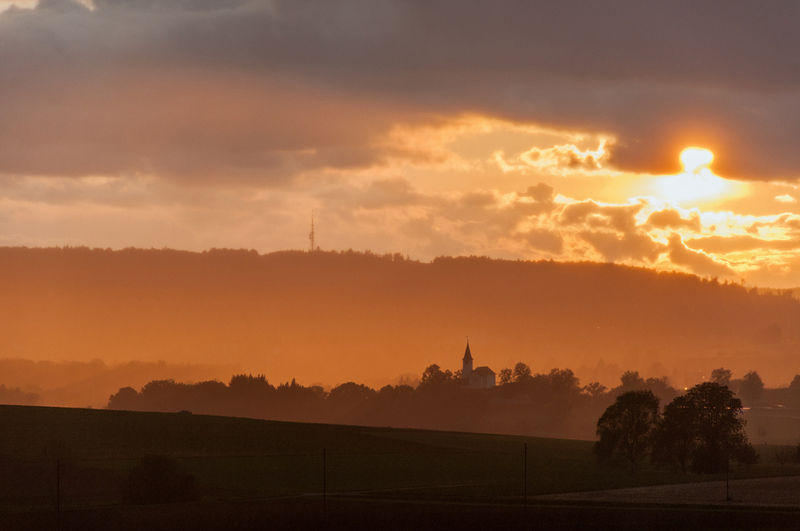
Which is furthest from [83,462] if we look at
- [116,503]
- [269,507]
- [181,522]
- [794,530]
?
[794,530]

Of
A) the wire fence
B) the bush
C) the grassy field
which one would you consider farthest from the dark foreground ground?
the grassy field

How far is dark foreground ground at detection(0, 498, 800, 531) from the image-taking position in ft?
251

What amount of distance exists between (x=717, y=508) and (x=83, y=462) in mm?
61629

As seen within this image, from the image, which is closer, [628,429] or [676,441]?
[676,441]

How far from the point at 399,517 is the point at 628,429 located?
71.5m

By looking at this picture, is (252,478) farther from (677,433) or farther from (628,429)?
(677,433)

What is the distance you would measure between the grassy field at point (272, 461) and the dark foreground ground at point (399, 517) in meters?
9.34

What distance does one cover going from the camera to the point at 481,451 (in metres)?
166

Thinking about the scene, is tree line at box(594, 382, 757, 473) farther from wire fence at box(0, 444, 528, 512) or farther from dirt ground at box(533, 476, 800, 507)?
dirt ground at box(533, 476, 800, 507)

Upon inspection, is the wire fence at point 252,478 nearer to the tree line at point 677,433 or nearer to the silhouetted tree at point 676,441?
the tree line at point 677,433

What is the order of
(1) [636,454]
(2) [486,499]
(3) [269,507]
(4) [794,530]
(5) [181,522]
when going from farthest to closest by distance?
1. (1) [636,454]
2. (2) [486,499]
3. (3) [269,507]
4. (5) [181,522]
5. (4) [794,530]

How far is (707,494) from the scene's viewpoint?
353ft

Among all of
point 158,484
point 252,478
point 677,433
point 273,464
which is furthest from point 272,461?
point 677,433

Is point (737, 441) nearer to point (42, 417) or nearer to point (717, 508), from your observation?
point (717, 508)
